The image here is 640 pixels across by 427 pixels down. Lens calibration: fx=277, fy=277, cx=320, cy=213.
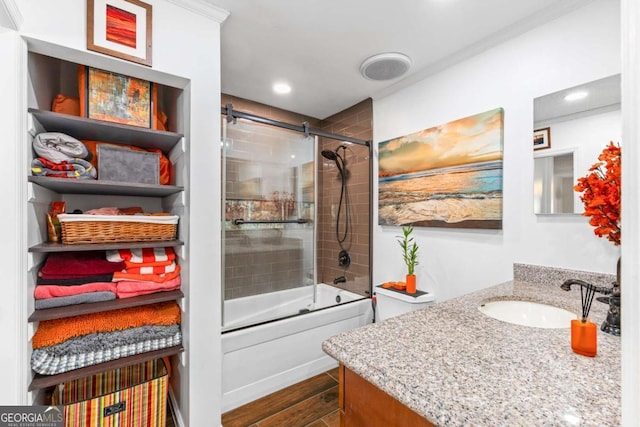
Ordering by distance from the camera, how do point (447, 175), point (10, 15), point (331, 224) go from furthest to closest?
A: point (331, 224) → point (447, 175) → point (10, 15)

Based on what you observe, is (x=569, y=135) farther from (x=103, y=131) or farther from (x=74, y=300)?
(x=74, y=300)

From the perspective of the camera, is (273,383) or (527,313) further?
(273,383)

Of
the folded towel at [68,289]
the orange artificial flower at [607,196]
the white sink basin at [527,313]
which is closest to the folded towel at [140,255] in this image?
the folded towel at [68,289]

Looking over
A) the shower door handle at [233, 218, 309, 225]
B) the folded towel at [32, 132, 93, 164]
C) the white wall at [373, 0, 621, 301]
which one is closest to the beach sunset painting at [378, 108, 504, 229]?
the white wall at [373, 0, 621, 301]

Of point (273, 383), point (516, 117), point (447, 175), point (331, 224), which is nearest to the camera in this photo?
point (516, 117)

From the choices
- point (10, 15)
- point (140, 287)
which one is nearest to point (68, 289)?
point (140, 287)

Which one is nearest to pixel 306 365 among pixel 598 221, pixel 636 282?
pixel 598 221

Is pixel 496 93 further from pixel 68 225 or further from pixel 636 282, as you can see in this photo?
pixel 68 225

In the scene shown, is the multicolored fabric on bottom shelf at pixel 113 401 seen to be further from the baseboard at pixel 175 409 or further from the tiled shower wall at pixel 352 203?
the tiled shower wall at pixel 352 203

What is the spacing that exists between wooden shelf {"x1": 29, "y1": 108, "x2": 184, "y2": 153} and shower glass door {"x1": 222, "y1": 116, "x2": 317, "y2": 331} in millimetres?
636

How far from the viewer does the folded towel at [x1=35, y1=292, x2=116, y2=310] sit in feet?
4.08

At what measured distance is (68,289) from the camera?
1.30 meters

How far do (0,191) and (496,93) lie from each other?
2635 millimetres

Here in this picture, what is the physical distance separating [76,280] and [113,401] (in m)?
0.62
